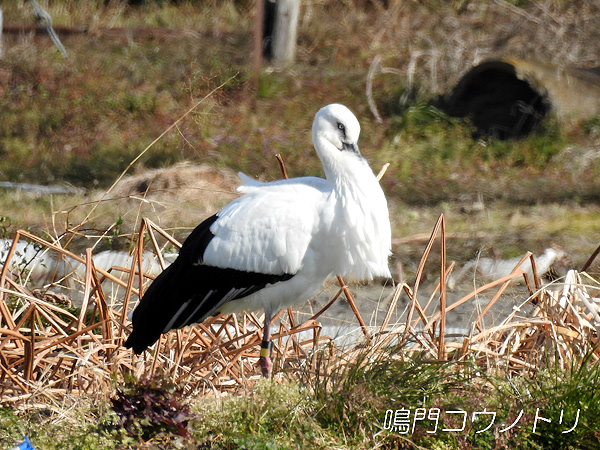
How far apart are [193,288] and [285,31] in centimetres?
723

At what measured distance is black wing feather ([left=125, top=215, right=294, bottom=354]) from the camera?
3619mm

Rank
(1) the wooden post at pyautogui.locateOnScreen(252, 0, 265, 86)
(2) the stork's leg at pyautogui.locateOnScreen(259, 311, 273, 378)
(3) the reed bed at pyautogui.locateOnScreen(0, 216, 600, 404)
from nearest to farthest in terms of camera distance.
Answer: (3) the reed bed at pyautogui.locateOnScreen(0, 216, 600, 404), (2) the stork's leg at pyautogui.locateOnScreen(259, 311, 273, 378), (1) the wooden post at pyautogui.locateOnScreen(252, 0, 265, 86)

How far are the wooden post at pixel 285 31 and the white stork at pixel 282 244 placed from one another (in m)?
6.77

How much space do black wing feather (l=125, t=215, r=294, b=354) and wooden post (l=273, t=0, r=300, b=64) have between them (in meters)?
6.91

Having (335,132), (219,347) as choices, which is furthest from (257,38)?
(219,347)

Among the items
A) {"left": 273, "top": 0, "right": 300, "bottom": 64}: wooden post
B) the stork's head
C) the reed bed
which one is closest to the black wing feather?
the reed bed

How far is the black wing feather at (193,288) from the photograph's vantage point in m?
3.62

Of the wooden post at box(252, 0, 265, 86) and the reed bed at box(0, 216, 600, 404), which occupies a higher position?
the wooden post at box(252, 0, 265, 86)

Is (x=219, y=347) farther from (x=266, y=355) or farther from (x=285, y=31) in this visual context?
(x=285, y=31)

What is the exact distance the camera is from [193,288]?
3711mm

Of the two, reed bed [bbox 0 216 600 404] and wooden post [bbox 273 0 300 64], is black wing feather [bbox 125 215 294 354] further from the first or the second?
wooden post [bbox 273 0 300 64]

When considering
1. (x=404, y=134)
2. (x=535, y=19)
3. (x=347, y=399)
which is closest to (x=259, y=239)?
(x=347, y=399)

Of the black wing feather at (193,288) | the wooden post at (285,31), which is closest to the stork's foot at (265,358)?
the black wing feather at (193,288)

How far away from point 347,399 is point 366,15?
9538mm
